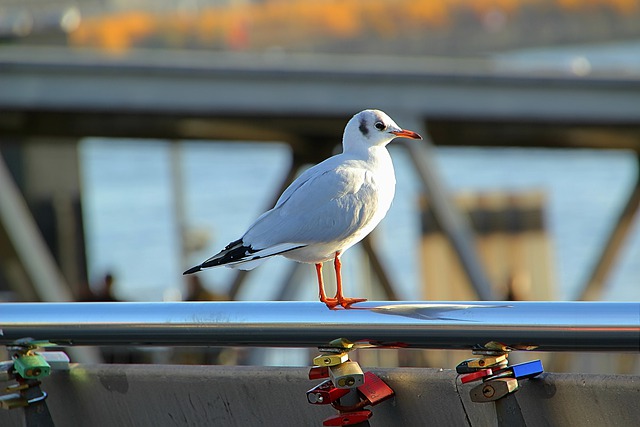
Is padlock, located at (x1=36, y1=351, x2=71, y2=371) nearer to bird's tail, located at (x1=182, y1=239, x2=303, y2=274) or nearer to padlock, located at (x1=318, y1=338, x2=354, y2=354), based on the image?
bird's tail, located at (x1=182, y1=239, x2=303, y2=274)

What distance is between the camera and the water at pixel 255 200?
106 feet

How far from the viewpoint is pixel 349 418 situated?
2920 mm

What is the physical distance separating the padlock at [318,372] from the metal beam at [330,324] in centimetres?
13

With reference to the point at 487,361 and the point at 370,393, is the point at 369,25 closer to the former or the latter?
the point at 370,393

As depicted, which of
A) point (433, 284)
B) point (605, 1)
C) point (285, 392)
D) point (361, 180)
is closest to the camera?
point (285, 392)

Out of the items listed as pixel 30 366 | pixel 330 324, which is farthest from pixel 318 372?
pixel 30 366

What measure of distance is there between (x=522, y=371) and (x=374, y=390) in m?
0.40

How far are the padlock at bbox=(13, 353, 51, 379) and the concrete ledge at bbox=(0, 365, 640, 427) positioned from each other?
0.17 meters

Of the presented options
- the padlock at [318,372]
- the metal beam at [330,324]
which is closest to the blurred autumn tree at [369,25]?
the metal beam at [330,324]

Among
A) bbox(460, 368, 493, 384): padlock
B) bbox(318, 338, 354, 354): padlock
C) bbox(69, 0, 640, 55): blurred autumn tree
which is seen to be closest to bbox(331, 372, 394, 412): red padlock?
bbox(318, 338, 354, 354): padlock

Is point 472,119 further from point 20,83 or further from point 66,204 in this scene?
point 66,204

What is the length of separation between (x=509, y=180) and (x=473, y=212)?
21602mm

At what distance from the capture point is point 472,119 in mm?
11836

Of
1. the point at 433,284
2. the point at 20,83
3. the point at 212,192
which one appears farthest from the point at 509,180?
the point at 20,83
